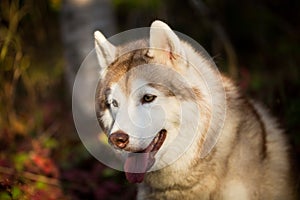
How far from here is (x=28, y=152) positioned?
7.04 m

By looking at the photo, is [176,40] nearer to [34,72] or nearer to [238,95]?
[238,95]

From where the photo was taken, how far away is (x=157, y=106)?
160 inches

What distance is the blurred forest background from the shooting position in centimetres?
604

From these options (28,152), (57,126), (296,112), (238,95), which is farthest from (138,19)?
(238,95)

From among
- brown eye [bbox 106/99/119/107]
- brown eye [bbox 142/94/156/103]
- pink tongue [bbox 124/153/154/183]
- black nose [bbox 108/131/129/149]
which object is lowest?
pink tongue [bbox 124/153/154/183]

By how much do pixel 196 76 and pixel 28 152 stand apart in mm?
3462

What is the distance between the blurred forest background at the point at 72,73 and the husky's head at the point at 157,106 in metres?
0.98

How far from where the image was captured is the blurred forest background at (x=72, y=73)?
19.8 feet

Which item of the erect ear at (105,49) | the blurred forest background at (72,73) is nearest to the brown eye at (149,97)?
the erect ear at (105,49)

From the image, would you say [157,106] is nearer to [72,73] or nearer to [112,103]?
[112,103]

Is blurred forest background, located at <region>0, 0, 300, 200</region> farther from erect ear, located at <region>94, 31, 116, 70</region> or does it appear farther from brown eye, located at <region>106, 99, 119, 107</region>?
brown eye, located at <region>106, 99, 119, 107</region>

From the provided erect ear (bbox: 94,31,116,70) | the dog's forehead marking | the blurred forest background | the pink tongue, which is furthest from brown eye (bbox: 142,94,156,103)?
the blurred forest background

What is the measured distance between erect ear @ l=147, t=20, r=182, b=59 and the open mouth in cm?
57

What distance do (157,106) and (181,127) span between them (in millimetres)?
236
